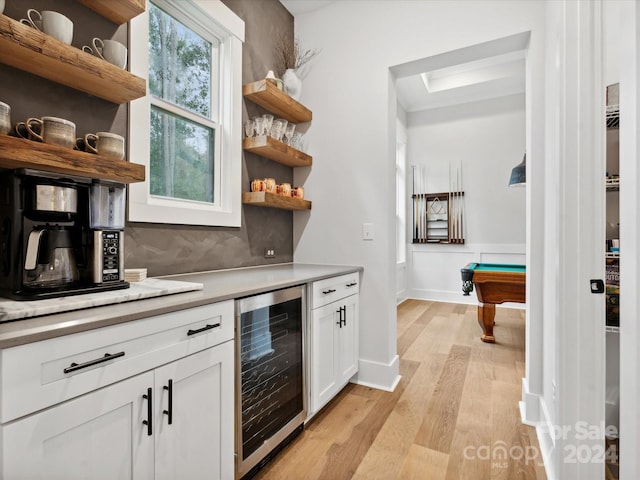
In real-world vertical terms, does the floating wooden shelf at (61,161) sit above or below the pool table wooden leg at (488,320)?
above

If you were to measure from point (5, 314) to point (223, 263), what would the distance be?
1.33m

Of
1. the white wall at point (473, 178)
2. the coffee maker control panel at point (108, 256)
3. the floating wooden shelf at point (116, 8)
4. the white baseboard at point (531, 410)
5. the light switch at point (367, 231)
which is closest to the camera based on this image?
the coffee maker control panel at point (108, 256)

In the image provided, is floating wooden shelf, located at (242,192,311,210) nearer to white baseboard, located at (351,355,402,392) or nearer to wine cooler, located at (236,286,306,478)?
wine cooler, located at (236,286,306,478)

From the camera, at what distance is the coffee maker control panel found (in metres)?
1.13

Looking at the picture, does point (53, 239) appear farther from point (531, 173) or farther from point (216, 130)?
point (531, 173)

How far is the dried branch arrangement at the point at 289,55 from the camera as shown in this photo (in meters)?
2.71

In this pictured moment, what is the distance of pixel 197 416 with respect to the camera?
1.20 m

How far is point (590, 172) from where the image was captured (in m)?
1.35

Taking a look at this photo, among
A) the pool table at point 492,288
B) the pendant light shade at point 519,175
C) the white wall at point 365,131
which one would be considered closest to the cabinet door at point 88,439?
the white wall at point 365,131

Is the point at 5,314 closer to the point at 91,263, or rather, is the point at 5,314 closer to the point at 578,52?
the point at 91,263

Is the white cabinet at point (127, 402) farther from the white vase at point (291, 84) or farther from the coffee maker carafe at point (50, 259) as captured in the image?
the white vase at point (291, 84)

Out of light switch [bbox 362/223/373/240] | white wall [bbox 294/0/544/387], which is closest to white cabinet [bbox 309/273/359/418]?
white wall [bbox 294/0/544/387]

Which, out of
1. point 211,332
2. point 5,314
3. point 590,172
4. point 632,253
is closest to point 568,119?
point 590,172

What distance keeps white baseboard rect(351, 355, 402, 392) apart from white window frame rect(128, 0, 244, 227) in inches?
56.7
